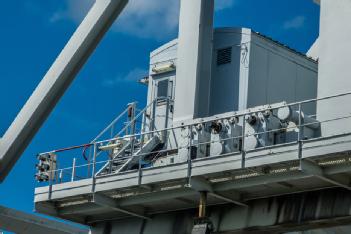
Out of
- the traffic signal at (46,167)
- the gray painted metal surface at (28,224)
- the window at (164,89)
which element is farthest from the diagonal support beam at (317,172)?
the window at (164,89)

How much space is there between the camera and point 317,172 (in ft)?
71.5

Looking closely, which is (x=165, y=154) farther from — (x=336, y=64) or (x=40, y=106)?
(x=40, y=106)

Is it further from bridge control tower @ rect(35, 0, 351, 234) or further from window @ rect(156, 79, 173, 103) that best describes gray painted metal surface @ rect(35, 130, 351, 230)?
window @ rect(156, 79, 173, 103)

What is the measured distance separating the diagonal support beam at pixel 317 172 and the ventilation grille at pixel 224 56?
749cm

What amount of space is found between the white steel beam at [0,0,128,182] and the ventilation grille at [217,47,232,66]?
12.3 m

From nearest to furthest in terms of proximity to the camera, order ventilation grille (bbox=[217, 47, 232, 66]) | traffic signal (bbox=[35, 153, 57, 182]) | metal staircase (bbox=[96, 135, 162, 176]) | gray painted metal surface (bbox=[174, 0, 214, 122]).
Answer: metal staircase (bbox=[96, 135, 162, 176]) < traffic signal (bbox=[35, 153, 57, 182]) < gray painted metal surface (bbox=[174, 0, 214, 122]) < ventilation grille (bbox=[217, 47, 232, 66])

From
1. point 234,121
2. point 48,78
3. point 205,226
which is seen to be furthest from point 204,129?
point 48,78

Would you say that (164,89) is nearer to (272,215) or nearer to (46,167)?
(46,167)

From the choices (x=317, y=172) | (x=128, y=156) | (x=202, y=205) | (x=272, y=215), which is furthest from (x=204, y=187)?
(x=128, y=156)

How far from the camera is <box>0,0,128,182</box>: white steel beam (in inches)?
543

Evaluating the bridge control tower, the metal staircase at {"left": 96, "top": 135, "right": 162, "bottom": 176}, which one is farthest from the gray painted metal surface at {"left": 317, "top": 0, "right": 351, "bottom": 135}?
the metal staircase at {"left": 96, "top": 135, "right": 162, "bottom": 176}

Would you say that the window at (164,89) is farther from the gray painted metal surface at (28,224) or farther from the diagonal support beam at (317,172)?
the diagonal support beam at (317,172)

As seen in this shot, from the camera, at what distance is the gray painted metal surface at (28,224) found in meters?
25.4

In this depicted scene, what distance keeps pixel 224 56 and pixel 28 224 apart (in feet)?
27.0
